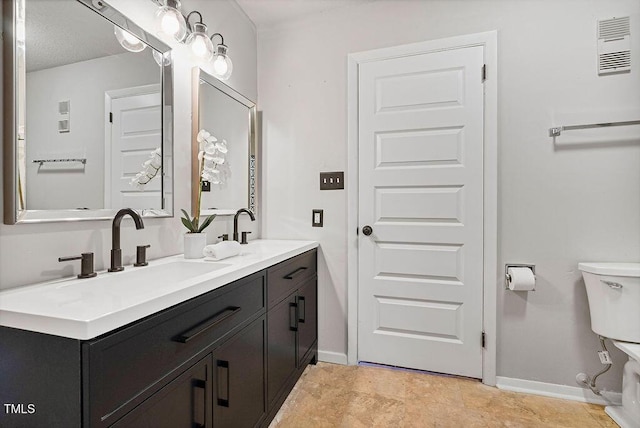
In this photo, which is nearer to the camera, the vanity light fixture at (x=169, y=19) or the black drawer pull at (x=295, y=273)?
the vanity light fixture at (x=169, y=19)

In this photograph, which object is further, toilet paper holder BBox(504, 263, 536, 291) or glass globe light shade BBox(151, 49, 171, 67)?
toilet paper holder BBox(504, 263, 536, 291)

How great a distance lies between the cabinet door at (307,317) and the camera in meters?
1.91

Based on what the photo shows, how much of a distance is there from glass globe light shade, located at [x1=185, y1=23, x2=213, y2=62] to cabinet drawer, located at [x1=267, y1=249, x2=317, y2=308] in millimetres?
1186

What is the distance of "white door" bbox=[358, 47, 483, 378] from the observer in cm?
194

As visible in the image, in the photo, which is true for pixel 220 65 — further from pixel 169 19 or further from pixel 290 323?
pixel 290 323

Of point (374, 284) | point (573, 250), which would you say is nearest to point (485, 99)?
point (573, 250)

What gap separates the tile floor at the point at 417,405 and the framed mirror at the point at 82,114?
1.28 meters

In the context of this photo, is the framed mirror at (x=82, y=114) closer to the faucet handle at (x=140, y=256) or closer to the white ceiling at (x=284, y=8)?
the faucet handle at (x=140, y=256)

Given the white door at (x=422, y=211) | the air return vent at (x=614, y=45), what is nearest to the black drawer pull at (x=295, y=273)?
the white door at (x=422, y=211)

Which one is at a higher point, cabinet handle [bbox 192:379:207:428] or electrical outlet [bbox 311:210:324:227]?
electrical outlet [bbox 311:210:324:227]

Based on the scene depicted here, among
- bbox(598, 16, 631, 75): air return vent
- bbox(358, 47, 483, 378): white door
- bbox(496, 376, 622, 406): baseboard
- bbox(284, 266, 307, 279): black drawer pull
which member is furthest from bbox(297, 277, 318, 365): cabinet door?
bbox(598, 16, 631, 75): air return vent

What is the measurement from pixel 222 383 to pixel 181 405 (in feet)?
0.64

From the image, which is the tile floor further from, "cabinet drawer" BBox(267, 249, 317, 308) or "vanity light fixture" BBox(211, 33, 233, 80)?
"vanity light fixture" BBox(211, 33, 233, 80)

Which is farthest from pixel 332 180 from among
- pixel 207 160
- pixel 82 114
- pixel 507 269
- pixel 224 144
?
pixel 82 114
